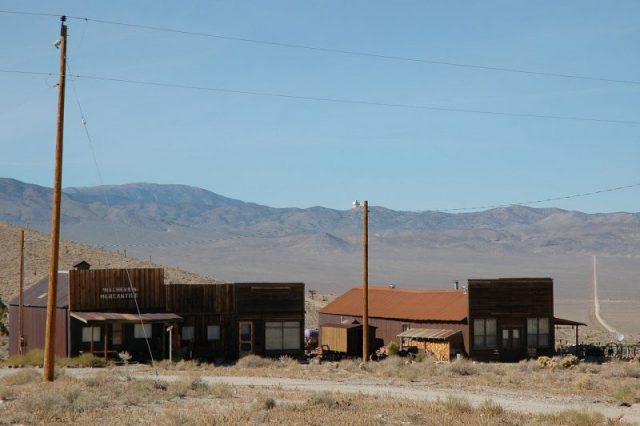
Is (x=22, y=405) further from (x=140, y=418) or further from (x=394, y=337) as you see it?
(x=394, y=337)

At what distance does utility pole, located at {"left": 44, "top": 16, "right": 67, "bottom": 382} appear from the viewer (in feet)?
Result: 80.6

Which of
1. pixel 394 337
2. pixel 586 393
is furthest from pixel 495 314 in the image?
pixel 586 393

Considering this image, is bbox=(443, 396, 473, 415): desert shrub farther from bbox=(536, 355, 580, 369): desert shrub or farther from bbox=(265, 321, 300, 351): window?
bbox=(265, 321, 300, 351): window

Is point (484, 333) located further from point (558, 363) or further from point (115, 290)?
point (115, 290)

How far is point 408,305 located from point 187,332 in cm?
1317

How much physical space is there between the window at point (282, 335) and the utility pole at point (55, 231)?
2007 cm

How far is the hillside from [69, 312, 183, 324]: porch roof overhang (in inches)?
1259

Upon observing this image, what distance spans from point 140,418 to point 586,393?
15273mm

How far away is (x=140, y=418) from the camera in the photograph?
2019cm

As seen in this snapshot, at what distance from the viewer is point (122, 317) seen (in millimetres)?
39938

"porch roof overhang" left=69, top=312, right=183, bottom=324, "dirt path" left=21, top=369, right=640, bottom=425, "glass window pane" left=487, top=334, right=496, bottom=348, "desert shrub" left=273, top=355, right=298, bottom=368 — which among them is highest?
"porch roof overhang" left=69, top=312, right=183, bottom=324

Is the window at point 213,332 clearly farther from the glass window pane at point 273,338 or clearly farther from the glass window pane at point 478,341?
the glass window pane at point 478,341

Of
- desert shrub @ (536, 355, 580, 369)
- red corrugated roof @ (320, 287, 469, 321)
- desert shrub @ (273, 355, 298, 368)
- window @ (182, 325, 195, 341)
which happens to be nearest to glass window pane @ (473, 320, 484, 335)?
red corrugated roof @ (320, 287, 469, 321)

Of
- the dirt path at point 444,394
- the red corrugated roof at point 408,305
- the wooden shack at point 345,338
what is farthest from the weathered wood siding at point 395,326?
the dirt path at point 444,394
